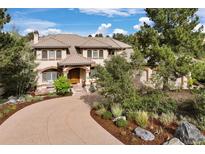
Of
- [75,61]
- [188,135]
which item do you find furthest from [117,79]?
[75,61]

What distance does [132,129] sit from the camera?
14.2 meters

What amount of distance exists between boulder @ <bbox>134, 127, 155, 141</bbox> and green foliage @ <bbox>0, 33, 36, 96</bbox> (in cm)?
1043

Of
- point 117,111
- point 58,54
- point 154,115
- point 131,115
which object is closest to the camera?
point 131,115

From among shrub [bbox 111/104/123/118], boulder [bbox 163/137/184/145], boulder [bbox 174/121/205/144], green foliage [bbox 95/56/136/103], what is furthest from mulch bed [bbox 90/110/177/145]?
green foliage [bbox 95/56/136/103]

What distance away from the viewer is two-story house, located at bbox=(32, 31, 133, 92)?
27.5m

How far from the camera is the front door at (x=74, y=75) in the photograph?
29.9 meters

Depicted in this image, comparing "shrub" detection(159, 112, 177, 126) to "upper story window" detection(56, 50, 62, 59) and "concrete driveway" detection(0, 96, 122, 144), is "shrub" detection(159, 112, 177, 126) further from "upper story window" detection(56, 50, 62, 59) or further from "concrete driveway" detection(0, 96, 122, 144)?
"upper story window" detection(56, 50, 62, 59)

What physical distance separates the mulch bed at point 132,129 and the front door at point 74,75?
1413 centimetres

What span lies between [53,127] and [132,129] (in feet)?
14.4

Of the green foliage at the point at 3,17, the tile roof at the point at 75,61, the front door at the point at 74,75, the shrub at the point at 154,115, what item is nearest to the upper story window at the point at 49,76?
the tile roof at the point at 75,61

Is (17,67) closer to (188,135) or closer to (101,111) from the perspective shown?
(101,111)

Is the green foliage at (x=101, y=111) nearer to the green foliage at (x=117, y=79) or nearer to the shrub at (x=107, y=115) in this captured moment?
the shrub at (x=107, y=115)
